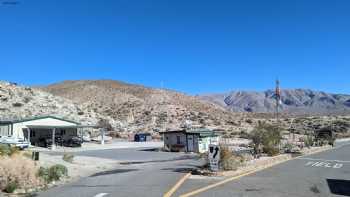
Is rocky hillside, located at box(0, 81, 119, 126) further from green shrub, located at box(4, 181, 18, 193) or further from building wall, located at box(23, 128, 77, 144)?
green shrub, located at box(4, 181, 18, 193)

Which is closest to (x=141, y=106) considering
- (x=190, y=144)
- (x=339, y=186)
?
(x=190, y=144)

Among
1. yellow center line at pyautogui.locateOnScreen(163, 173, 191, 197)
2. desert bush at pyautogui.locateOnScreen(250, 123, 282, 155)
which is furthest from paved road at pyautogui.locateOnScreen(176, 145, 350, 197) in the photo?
desert bush at pyautogui.locateOnScreen(250, 123, 282, 155)

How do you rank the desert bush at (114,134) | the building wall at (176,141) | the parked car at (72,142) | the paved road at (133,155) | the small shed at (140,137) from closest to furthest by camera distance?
the paved road at (133,155), the building wall at (176,141), the parked car at (72,142), the small shed at (140,137), the desert bush at (114,134)

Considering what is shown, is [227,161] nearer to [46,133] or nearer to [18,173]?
[18,173]

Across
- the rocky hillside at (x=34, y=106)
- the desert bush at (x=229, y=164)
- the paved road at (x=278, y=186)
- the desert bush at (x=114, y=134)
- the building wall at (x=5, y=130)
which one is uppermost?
the rocky hillside at (x=34, y=106)

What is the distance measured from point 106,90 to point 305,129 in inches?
2289

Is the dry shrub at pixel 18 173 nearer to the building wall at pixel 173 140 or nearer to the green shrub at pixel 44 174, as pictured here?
the green shrub at pixel 44 174

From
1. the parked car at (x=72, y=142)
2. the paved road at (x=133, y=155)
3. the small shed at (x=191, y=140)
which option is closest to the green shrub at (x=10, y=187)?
the paved road at (x=133, y=155)

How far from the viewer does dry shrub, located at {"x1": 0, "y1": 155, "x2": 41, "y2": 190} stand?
598 inches

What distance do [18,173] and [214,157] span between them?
8058 millimetres

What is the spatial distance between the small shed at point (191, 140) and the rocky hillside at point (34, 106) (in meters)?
36.9

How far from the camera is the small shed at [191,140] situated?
4625 centimetres

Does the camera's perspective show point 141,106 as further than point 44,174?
Yes

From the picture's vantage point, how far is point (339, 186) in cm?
1581
